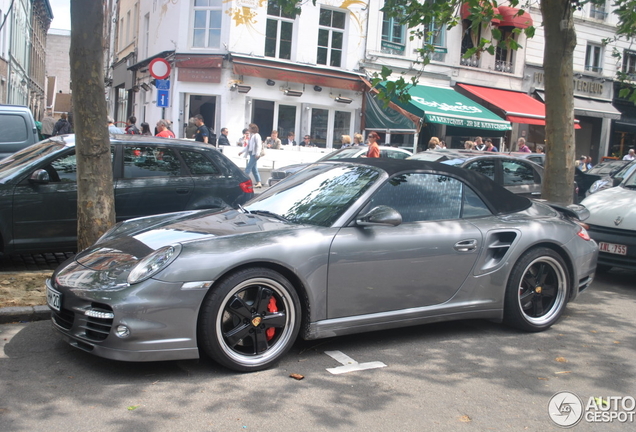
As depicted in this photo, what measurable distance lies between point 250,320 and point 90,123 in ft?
9.58

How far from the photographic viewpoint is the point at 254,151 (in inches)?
694

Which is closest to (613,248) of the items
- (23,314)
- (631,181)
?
(631,181)

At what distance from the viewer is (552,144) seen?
9008 mm

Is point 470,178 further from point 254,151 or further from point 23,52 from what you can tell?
point 23,52

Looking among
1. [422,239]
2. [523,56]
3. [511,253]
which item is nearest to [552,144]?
[511,253]

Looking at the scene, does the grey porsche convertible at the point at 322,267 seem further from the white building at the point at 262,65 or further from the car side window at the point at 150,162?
the white building at the point at 262,65

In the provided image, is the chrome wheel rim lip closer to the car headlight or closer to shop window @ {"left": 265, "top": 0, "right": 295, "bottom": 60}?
the car headlight

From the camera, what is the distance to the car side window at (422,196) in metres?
5.03

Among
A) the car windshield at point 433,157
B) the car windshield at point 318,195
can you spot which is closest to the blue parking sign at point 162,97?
the car windshield at point 433,157

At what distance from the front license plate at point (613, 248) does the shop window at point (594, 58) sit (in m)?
24.8

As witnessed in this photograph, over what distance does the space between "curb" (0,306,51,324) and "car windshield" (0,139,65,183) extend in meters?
2.25

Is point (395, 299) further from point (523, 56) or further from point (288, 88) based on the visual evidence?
point (523, 56)

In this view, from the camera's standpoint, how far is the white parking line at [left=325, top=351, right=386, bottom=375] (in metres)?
4.44

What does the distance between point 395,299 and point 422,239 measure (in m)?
0.51
